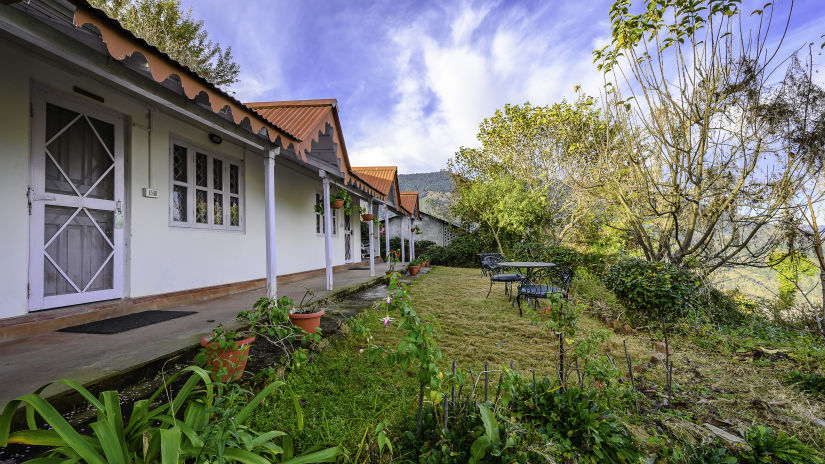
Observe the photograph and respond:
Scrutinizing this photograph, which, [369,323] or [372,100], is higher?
[372,100]

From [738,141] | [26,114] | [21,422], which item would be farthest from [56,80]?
[738,141]

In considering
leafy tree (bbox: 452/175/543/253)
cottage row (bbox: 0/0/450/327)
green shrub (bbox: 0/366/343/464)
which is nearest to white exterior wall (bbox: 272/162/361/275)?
cottage row (bbox: 0/0/450/327)

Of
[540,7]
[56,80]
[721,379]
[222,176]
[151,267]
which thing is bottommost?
[721,379]

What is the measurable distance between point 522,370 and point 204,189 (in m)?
4.83

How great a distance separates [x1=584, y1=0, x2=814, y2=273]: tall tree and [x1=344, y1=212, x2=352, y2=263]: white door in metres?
7.60

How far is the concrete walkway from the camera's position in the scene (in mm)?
1898

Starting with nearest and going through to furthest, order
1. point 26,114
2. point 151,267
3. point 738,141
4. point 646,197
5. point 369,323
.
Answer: point 26,114, point 151,267, point 369,323, point 738,141, point 646,197

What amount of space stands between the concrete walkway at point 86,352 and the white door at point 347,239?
293 inches

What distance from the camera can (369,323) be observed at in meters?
4.33

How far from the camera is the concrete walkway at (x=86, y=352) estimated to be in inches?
74.7

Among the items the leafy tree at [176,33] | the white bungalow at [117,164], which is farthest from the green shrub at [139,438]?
the leafy tree at [176,33]

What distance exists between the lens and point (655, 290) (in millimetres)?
4941

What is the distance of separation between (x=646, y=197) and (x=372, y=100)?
15.4 metres

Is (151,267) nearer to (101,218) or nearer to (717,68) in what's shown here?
(101,218)
